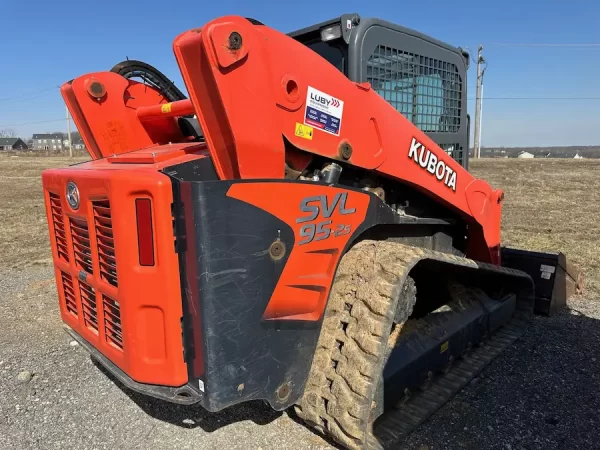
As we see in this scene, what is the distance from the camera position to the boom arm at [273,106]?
2082 mm

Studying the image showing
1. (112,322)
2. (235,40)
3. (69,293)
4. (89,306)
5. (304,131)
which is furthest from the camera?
(69,293)

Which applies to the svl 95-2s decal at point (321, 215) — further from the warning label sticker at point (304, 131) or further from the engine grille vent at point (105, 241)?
the engine grille vent at point (105, 241)

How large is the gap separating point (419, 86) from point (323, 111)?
4.69 ft

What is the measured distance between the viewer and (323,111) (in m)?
2.48

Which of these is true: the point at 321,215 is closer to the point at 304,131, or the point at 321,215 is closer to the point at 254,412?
the point at 304,131

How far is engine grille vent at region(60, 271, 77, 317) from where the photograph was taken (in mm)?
3068

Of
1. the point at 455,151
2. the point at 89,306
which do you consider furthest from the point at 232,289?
the point at 455,151

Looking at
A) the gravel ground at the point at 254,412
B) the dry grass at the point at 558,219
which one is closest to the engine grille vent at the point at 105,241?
the gravel ground at the point at 254,412

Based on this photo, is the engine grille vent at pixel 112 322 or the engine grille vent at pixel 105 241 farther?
the engine grille vent at pixel 112 322

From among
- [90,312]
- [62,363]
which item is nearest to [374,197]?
[90,312]

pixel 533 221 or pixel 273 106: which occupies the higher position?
pixel 273 106

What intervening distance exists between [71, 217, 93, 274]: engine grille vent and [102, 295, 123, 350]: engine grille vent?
27 cm

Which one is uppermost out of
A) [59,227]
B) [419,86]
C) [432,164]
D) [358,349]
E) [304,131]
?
[419,86]

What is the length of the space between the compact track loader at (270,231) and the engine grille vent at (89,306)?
0.01 meters
